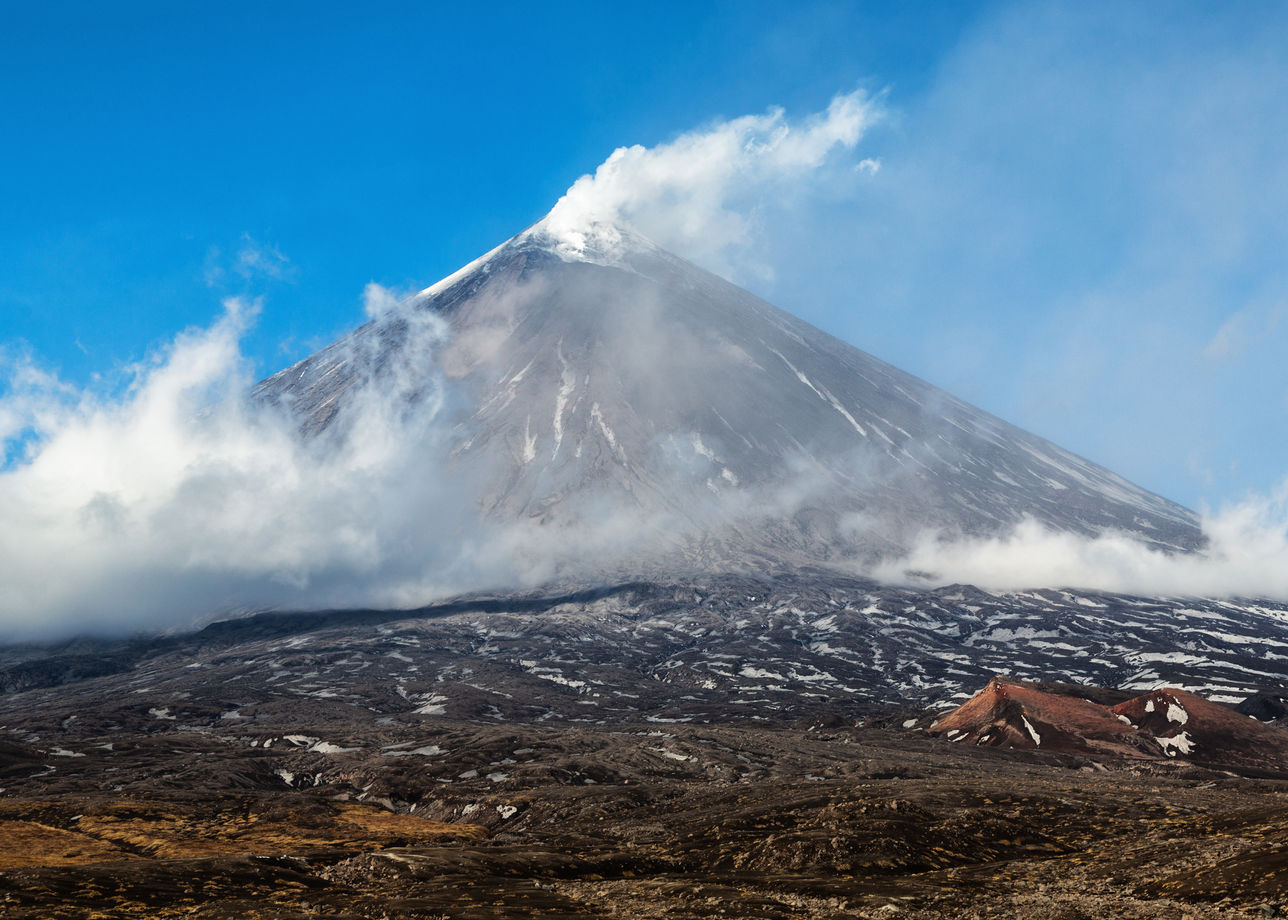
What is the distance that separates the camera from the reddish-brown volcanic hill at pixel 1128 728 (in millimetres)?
118750

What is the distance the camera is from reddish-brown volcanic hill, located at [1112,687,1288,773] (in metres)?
117

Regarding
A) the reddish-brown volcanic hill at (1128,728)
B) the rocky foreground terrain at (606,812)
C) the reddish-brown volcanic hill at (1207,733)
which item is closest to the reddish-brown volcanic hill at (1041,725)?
the reddish-brown volcanic hill at (1128,728)

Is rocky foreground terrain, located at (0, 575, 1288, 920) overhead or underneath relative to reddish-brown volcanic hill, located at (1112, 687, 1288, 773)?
overhead

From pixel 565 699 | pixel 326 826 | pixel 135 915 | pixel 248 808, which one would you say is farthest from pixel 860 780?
pixel 565 699

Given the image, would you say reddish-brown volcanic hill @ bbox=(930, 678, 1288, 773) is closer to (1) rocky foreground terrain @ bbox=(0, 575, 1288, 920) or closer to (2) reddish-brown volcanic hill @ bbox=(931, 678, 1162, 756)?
(2) reddish-brown volcanic hill @ bbox=(931, 678, 1162, 756)

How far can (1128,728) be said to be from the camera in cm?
12556

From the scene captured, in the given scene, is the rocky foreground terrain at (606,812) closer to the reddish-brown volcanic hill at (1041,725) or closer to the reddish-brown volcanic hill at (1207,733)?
the reddish-brown volcanic hill at (1207,733)

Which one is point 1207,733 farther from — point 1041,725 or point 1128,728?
point 1041,725

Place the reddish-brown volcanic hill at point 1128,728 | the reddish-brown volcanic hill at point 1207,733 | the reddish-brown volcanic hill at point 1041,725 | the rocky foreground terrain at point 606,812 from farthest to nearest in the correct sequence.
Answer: the reddish-brown volcanic hill at point 1041,725
the reddish-brown volcanic hill at point 1128,728
the reddish-brown volcanic hill at point 1207,733
the rocky foreground terrain at point 606,812

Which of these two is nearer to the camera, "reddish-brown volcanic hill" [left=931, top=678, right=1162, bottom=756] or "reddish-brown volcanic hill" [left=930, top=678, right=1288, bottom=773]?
"reddish-brown volcanic hill" [left=930, top=678, right=1288, bottom=773]

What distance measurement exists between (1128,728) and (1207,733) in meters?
8.95

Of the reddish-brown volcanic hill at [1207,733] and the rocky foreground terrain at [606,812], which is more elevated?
the rocky foreground terrain at [606,812]

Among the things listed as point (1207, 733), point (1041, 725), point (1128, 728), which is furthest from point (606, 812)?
point (1207, 733)

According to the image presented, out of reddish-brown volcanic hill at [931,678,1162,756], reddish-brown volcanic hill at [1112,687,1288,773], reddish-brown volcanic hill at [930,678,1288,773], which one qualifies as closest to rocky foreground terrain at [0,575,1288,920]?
reddish-brown volcanic hill at [1112,687,1288,773]
